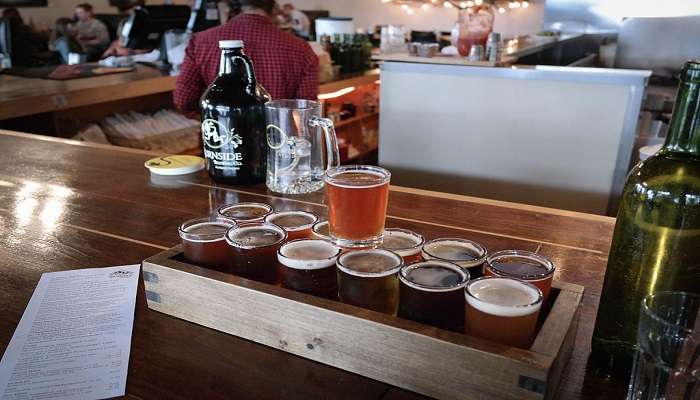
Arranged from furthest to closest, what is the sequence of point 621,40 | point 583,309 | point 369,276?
point 621,40
point 583,309
point 369,276

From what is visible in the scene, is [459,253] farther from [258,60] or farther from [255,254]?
[258,60]

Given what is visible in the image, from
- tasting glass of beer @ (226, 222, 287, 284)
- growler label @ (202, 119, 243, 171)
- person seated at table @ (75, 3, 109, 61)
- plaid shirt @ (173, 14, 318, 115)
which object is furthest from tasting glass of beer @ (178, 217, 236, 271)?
person seated at table @ (75, 3, 109, 61)

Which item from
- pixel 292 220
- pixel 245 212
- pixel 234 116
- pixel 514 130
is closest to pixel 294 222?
pixel 292 220

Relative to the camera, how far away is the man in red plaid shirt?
2566 mm

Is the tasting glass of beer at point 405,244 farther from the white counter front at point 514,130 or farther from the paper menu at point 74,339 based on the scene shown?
the white counter front at point 514,130

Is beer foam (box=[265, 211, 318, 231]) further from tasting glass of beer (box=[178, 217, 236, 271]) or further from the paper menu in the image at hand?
the paper menu

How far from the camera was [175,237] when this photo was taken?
43.8 inches

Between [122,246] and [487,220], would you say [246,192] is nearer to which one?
[122,246]

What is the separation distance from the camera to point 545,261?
0.73 metres

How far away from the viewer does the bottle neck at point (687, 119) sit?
1.96 ft

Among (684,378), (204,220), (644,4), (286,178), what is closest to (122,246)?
(204,220)

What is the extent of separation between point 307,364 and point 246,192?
706 millimetres

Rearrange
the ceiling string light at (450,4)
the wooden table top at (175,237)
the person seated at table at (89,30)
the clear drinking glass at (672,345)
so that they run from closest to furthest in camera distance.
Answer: the clear drinking glass at (672,345)
the wooden table top at (175,237)
the person seated at table at (89,30)
the ceiling string light at (450,4)

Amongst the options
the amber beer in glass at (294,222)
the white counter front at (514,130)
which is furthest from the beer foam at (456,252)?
the white counter front at (514,130)
